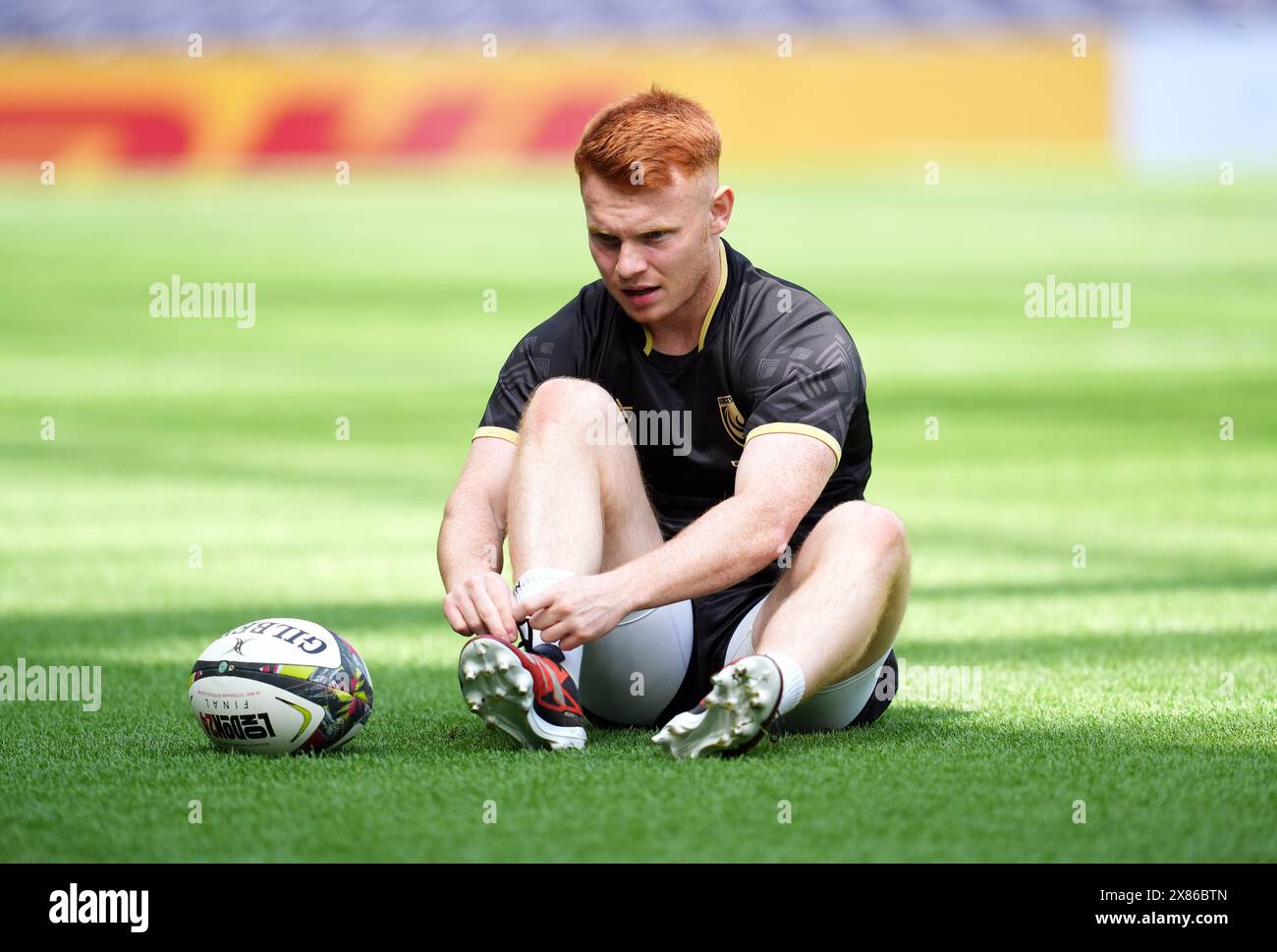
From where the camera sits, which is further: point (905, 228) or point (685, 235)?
point (905, 228)

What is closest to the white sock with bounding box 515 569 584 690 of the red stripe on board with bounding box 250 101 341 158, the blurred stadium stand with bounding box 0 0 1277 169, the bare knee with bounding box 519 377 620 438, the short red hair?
the bare knee with bounding box 519 377 620 438

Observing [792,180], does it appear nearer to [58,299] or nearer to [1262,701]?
[58,299]

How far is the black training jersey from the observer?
4523 millimetres

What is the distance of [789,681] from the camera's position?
4.13 m

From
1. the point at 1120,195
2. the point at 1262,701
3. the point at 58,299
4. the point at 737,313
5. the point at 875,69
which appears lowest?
the point at 1262,701

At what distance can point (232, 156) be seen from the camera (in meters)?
34.4

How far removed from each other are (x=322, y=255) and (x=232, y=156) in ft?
20.6

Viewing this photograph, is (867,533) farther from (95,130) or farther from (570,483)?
(95,130)

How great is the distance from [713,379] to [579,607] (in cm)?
84

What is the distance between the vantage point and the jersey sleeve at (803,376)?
14.5ft

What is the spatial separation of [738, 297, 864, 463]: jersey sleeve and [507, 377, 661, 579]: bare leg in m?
0.37

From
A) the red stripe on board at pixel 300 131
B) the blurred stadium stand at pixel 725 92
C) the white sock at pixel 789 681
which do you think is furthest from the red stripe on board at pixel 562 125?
the white sock at pixel 789 681

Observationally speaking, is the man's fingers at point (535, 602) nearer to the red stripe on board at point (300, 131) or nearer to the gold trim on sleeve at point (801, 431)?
the gold trim on sleeve at point (801, 431)

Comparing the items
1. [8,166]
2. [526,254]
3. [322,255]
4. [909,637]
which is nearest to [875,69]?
[526,254]
